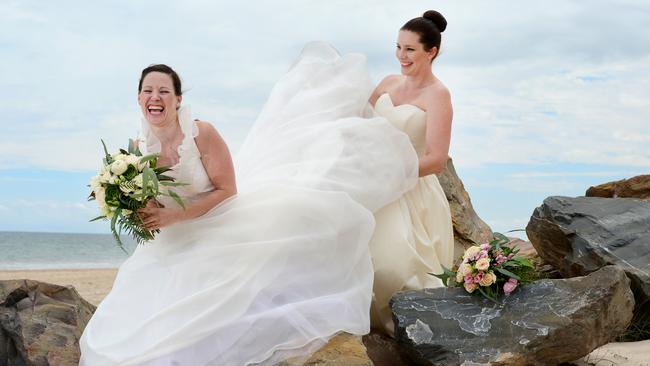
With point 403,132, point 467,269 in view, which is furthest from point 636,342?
point 403,132

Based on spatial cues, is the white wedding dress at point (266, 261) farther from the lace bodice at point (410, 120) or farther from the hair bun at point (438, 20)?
the hair bun at point (438, 20)

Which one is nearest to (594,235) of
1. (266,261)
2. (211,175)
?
(266,261)

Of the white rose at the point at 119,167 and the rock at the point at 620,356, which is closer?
the white rose at the point at 119,167

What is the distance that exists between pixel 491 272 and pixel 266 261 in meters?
1.76

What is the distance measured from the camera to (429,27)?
5961 mm

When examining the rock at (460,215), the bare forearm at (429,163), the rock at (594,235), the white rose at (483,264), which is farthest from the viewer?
the rock at (460,215)

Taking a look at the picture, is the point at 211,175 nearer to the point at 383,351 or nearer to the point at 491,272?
the point at 383,351

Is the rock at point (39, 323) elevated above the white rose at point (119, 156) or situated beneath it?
situated beneath

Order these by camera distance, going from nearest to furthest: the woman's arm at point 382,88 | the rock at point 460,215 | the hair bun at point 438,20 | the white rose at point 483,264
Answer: the white rose at point 483,264 < the hair bun at point 438,20 < the woman's arm at point 382,88 < the rock at point 460,215

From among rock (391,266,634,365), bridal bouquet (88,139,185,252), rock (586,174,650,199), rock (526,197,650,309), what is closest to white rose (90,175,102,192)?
bridal bouquet (88,139,185,252)

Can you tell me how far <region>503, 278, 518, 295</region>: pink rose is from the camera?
17.7ft

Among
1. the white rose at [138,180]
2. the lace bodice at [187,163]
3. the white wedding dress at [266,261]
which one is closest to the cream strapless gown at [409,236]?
the white wedding dress at [266,261]

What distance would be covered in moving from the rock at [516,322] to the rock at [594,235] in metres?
1.92

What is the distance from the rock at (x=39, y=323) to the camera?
17.9 feet
